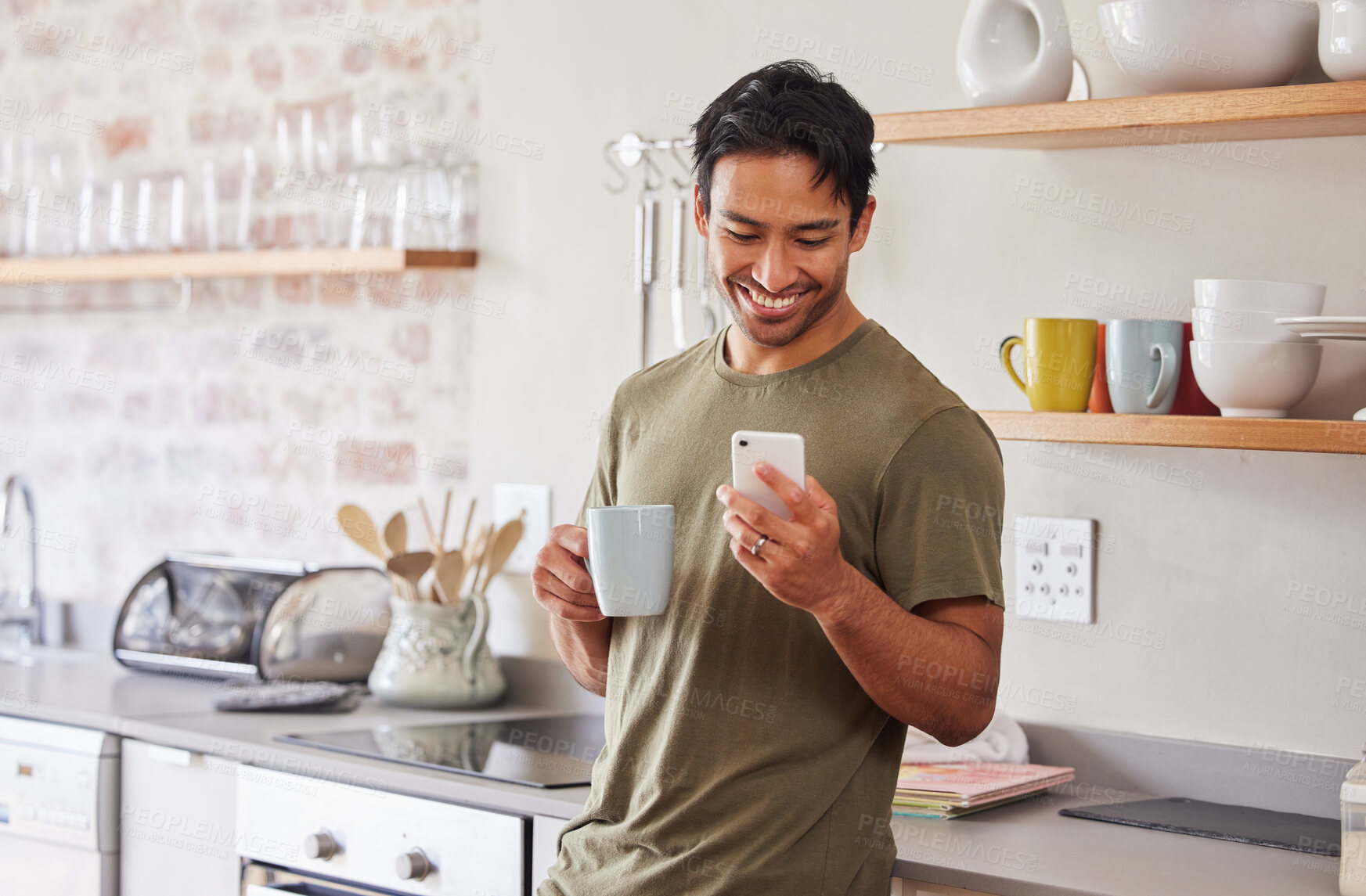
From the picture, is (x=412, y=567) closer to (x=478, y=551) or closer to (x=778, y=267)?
(x=478, y=551)

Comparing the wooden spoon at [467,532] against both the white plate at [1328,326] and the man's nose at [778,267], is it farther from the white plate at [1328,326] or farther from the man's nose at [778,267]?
the white plate at [1328,326]

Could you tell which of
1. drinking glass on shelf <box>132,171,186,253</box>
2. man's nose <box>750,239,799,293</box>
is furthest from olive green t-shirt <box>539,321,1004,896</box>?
drinking glass on shelf <box>132,171,186,253</box>

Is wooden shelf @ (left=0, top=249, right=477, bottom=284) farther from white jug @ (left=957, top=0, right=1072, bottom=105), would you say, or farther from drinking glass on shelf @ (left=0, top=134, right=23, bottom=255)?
white jug @ (left=957, top=0, right=1072, bottom=105)

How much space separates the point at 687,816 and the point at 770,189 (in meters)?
0.60

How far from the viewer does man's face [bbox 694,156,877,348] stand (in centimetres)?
138

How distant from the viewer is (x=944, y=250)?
2.09 meters

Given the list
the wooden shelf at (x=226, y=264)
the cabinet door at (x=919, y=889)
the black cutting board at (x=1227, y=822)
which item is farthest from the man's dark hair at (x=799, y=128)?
the wooden shelf at (x=226, y=264)

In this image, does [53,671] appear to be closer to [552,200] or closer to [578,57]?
[552,200]

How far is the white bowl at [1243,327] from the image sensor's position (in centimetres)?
166

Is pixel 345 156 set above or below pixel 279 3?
below

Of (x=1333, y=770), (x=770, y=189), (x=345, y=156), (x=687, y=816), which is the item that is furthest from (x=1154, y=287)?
(x=345, y=156)

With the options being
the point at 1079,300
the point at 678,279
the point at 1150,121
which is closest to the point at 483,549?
the point at 678,279

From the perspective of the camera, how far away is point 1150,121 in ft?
5.54

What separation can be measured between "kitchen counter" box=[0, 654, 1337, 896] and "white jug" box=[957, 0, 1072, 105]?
89 cm
